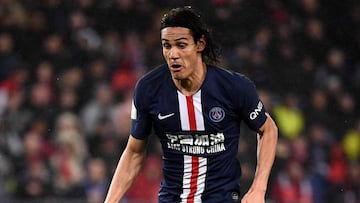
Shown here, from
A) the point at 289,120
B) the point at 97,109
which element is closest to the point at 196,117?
the point at 97,109

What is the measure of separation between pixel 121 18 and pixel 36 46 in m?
0.93

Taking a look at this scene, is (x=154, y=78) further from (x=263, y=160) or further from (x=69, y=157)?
(x=69, y=157)

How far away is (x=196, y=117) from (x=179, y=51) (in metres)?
0.34

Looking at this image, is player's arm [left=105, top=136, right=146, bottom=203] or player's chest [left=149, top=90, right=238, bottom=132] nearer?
player's chest [left=149, top=90, right=238, bottom=132]

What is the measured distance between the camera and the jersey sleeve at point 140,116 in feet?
14.6

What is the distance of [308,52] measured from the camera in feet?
30.8

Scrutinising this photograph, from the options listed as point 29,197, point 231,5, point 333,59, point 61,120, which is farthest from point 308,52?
point 29,197

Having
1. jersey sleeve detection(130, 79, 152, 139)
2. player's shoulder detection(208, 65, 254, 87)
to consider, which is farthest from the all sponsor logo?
jersey sleeve detection(130, 79, 152, 139)

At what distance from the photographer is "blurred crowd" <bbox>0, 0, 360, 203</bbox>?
8.36 metres

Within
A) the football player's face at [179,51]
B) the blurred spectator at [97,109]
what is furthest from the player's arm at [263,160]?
the blurred spectator at [97,109]

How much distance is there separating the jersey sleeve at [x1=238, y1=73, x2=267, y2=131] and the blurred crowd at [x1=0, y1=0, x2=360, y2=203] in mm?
3717

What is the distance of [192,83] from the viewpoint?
447 cm

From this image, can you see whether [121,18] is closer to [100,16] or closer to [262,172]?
[100,16]

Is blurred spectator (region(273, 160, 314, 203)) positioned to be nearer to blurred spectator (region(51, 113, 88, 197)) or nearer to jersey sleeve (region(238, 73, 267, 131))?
blurred spectator (region(51, 113, 88, 197))
